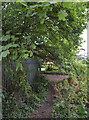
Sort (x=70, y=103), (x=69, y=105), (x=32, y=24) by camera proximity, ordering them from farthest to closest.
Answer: (x=70, y=103)
(x=69, y=105)
(x=32, y=24)

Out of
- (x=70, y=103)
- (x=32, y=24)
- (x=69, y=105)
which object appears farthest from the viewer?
(x=70, y=103)

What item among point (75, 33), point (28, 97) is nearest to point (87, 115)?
point (28, 97)

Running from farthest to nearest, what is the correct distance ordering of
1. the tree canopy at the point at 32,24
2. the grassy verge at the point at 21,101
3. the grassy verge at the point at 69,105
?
1. the grassy verge at the point at 69,105
2. the grassy verge at the point at 21,101
3. the tree canopy at the point at 32,24

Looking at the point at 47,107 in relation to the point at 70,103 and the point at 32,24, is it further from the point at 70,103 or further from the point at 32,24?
the point at 32,24

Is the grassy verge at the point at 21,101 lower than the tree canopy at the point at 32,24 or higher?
lower

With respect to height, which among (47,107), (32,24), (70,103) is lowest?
(47,107)

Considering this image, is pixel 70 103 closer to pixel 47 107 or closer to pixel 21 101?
pixel 47 107

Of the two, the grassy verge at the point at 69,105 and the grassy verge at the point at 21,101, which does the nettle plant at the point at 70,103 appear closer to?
the grassy verge at the point at 69,105

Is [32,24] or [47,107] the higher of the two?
[32,24]

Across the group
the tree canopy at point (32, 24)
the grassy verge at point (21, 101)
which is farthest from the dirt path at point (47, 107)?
the tree canopy at point (32, 24)

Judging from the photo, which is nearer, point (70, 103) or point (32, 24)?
point (32, 24)

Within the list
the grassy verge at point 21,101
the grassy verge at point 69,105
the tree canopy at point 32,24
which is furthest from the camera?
the grassy verge at point 69,105

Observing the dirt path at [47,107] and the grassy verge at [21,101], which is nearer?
the grassy verge at [21,101]

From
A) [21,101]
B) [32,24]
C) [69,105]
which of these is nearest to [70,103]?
[69,105]
